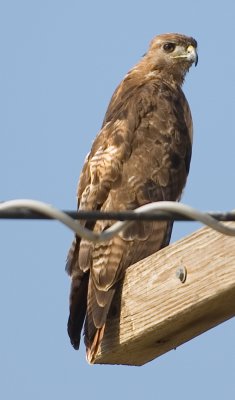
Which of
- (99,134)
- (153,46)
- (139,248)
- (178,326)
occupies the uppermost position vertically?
(153,46)

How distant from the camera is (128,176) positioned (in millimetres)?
6820

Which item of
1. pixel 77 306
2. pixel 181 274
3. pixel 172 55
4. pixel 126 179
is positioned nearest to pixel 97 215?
pixel 181 274

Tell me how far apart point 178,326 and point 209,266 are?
358 millimetres

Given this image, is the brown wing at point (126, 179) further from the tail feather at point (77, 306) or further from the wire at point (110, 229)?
the wire at point (110, 229)

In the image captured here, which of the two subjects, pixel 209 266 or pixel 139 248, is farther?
pixel 139 248

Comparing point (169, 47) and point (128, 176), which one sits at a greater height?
point (169, 47)

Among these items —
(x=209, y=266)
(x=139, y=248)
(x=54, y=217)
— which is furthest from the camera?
(x=139, y=248)

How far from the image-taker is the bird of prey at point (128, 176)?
18.8ft

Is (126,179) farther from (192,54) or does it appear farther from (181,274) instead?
(181,274)

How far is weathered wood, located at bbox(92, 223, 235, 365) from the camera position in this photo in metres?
4.16

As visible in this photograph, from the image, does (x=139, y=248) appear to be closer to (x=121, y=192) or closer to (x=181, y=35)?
(x=121, y=192)

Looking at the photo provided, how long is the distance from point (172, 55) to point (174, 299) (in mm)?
4587

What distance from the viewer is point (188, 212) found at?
9.89 ft

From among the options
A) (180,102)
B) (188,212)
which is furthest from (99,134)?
(188,212)
